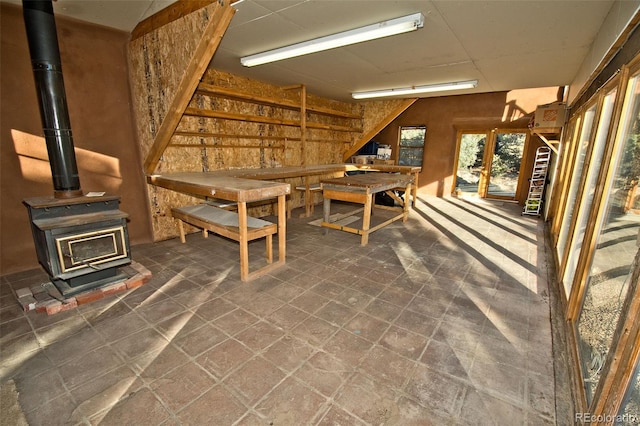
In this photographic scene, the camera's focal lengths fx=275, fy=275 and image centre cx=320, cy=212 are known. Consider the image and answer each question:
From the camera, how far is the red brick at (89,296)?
8.46 feet

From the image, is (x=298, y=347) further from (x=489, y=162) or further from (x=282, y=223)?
(x=489, y=162)

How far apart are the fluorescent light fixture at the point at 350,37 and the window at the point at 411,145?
5629 millimetres

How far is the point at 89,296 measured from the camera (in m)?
2.62

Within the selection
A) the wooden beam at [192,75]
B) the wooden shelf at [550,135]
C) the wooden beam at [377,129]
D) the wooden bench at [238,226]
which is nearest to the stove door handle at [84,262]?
the wooden bench at [238,226]

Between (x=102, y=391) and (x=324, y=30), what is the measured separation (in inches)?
144

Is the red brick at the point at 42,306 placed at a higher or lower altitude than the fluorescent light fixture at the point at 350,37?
lower

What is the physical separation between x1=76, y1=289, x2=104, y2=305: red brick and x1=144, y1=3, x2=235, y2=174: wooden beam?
1959 millimetres

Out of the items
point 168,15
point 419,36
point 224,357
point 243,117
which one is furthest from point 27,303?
point 419,36

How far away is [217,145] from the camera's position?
15.9ft

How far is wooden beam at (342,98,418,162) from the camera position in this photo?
275 inches

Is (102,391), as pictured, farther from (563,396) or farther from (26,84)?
(26,84)

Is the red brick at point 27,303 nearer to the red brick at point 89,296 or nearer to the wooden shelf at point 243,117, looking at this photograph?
the red brick at point 89,296

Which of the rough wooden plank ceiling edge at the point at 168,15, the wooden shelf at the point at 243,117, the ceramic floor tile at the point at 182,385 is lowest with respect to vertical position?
the ceramic floor tile at the point at 182,385

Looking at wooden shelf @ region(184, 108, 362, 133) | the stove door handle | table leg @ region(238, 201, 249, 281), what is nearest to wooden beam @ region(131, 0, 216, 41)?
wooden shelf @ region(184, 108, 362, 133)
